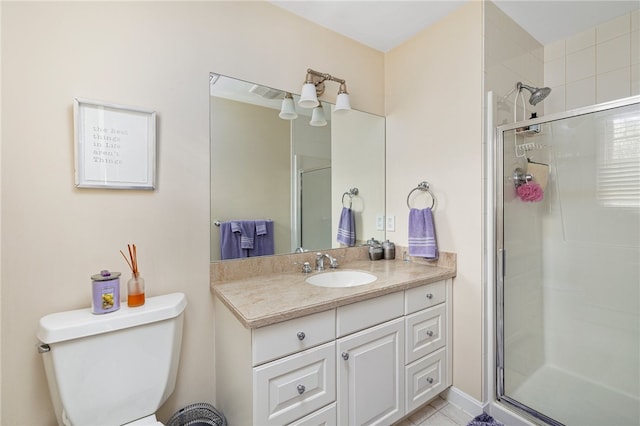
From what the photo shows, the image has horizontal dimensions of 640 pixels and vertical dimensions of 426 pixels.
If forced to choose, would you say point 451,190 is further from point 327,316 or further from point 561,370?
point 561,370

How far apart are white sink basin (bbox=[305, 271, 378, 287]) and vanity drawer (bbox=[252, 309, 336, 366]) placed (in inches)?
17.7

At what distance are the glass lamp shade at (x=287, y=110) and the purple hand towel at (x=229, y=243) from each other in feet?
2.35

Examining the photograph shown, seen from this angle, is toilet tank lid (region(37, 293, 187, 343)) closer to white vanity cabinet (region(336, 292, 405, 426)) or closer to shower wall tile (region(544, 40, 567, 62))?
white vanity cabinet (region(336, 292, 405, 426))

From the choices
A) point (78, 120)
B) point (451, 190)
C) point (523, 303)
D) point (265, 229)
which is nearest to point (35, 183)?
point (78, 120)

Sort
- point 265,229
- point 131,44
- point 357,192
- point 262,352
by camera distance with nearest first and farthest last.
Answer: point 262,352 → point 131,44 → point 265,229 → point 357,192

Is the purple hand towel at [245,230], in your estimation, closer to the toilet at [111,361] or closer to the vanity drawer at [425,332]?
the toilet at [111,361]

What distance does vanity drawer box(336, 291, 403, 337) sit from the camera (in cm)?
124

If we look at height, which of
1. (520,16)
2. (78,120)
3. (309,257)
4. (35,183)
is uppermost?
(520,16)

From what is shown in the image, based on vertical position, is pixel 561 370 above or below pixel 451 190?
below

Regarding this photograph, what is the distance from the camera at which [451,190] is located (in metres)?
1.74

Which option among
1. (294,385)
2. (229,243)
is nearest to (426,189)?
(229,243)

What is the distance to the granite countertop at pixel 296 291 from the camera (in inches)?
42.1

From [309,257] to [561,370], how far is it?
180 cm

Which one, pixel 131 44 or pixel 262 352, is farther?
pixel 131 44
